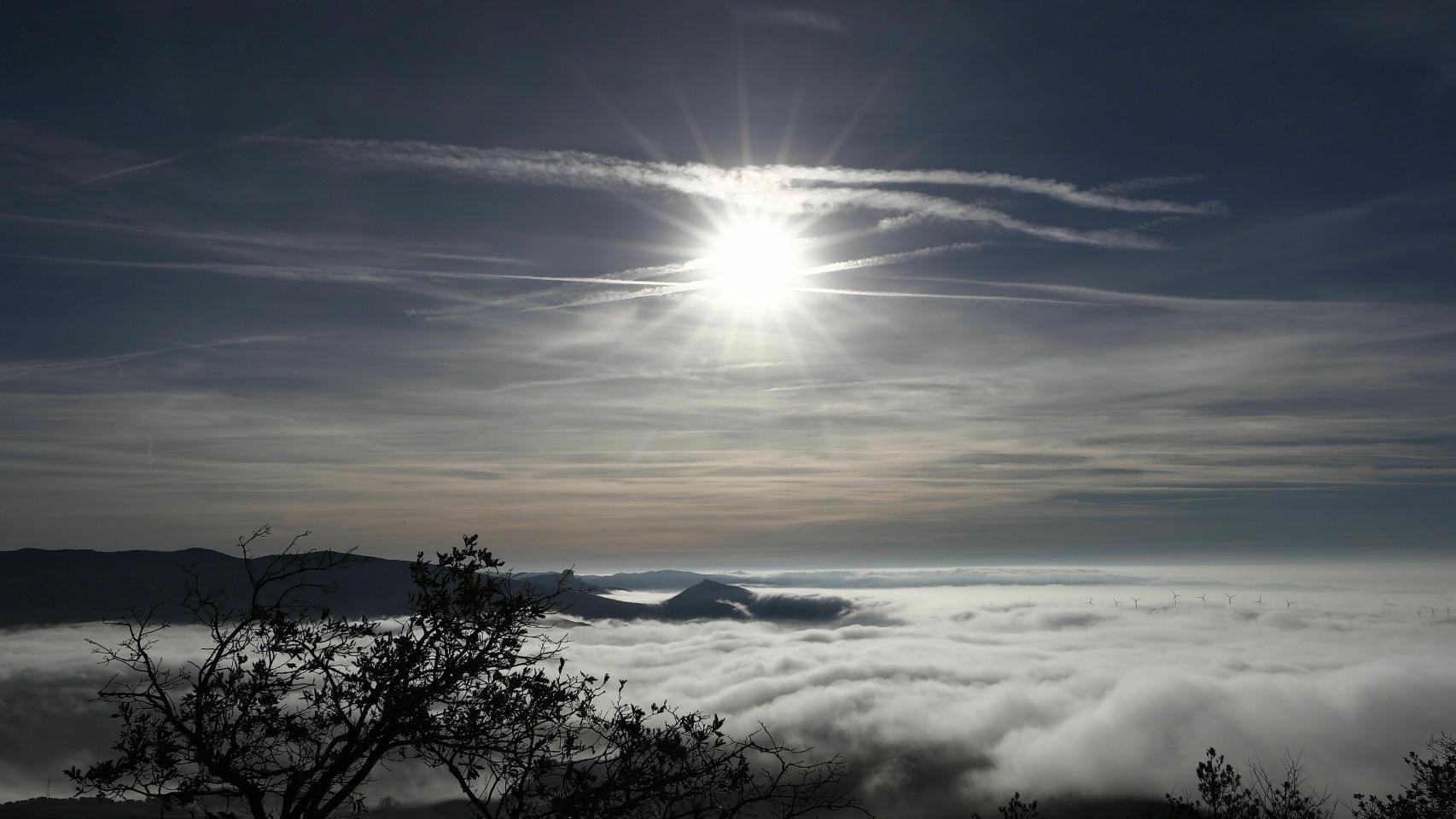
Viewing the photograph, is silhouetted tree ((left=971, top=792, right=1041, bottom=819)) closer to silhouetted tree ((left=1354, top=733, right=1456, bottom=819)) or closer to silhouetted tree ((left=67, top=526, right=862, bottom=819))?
silhouetted tree ((left=67, top=526, right=862, bottom=819))

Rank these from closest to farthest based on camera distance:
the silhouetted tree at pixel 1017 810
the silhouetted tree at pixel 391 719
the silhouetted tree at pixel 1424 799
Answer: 1. the silhouetted tree at pixel 391 719
2. the silhouetted tree at pixel 1017 810
3. the silhouetted tree at pixel 1424 799

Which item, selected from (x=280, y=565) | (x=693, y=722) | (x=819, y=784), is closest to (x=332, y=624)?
(x=280, y=565)

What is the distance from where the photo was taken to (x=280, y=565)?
36.3 ft

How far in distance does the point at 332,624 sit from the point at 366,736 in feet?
5.69

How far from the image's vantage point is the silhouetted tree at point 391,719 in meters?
10.8

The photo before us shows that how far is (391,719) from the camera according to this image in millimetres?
10922

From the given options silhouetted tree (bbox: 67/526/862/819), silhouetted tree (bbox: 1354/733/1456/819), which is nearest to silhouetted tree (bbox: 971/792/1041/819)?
silhouetted tree (bbox: 67/526/862/819)

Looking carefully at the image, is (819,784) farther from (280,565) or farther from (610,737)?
(280,565)

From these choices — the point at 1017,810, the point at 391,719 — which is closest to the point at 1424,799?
the point at 1017,810

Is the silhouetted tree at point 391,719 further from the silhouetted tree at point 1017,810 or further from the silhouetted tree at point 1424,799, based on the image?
the silhouetted tree at point 1424,799

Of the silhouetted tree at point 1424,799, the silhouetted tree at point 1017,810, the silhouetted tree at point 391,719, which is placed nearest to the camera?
the silhouetted tree at point 391,719

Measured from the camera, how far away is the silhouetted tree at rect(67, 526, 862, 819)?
10844 millimetres

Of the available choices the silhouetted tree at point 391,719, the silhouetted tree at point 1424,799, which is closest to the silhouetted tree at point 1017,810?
the silhouetted tree at point 391,719

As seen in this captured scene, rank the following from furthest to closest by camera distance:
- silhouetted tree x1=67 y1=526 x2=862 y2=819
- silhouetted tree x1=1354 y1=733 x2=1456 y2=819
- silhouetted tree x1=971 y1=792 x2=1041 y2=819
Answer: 1. silhouetted tree x1=1354 y1=733 x2=1456 y2=819
2. silhouetted tree x1=971 y1=792 x2=1041 y2=819
3. silhouetted tree x1=67 y1=526 x2=862 y2=819
